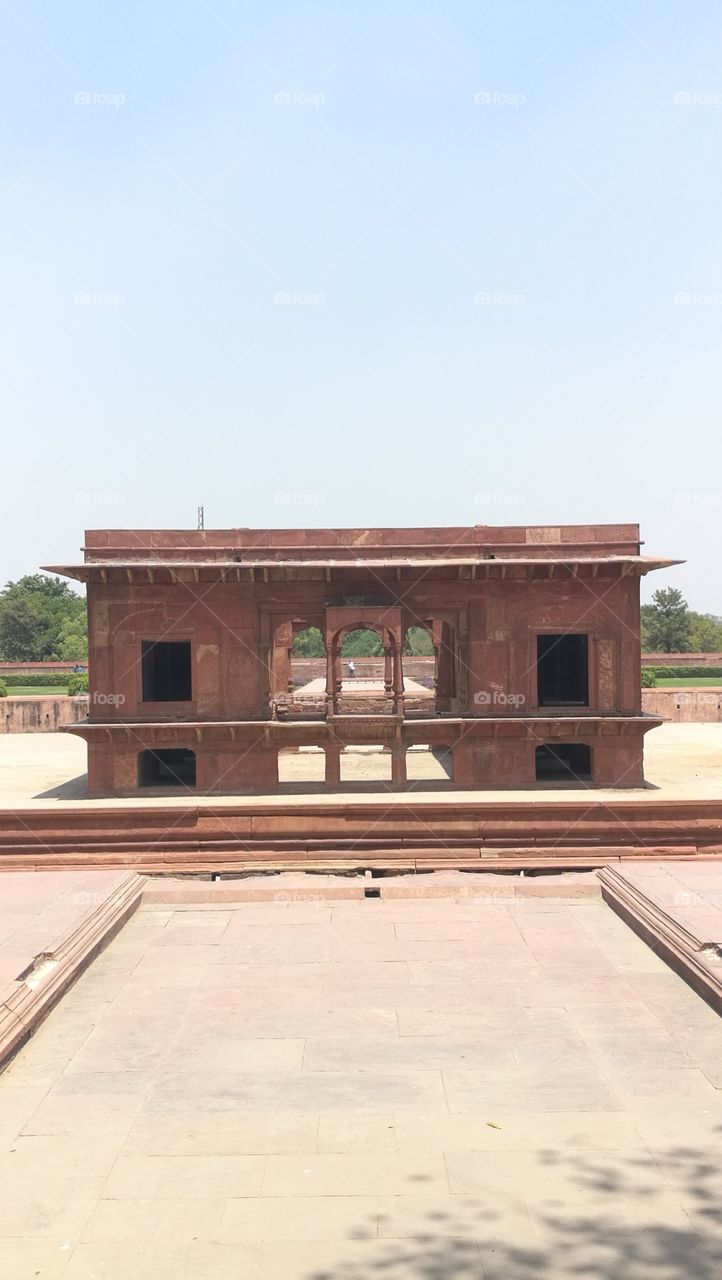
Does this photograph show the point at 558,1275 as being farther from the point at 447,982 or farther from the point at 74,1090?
the point at 447,982

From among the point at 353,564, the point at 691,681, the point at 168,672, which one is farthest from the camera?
the point at 691,681

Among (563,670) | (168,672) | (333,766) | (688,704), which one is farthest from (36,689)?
(333,766)

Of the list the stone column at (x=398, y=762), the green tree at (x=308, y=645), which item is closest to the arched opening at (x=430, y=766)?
the stone column at (x=398, y=762)

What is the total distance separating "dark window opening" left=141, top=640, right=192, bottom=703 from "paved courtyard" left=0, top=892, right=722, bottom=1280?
12.1 metres

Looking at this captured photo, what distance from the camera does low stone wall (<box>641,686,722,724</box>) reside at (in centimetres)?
3488

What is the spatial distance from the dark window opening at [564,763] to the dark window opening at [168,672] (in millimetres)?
7802

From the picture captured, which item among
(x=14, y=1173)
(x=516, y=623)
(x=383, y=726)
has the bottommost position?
(x=14, y=1173)

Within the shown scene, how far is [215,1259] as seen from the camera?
5.41 metres

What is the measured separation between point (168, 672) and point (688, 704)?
62.3 feet

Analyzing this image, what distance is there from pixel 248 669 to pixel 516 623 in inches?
197

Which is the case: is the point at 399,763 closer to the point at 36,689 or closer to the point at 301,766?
the point at 301,766

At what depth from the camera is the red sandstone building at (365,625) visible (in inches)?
750

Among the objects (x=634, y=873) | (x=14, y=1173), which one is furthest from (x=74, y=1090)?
(x=634, y=873)

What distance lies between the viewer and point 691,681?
4791cm
